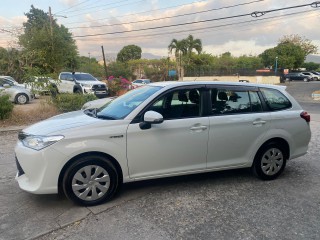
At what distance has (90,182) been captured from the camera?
3.87m

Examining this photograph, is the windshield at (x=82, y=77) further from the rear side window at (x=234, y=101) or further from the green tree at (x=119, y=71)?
the green tree at (x=119, y=71)

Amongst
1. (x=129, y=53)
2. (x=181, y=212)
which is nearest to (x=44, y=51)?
(x=181, y=212)

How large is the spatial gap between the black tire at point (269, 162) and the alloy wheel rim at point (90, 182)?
7.85 feet

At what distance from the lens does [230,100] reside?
15.3 ft

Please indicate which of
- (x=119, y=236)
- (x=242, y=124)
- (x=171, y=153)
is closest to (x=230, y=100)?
(x=242, y=124)

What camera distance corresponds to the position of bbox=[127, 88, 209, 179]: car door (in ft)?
13.3

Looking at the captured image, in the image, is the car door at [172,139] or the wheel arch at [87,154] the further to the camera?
the car door at [172,139]

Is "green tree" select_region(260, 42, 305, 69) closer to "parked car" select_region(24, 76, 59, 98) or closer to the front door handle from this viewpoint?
"parked car" select_region(24, 76, 59, 98)

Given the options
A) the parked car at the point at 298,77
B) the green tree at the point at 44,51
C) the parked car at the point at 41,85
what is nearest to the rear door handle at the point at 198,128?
the parked car at the point at 41,85

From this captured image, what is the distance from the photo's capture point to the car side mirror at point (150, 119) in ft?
12.8

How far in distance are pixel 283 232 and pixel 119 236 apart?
1.79m

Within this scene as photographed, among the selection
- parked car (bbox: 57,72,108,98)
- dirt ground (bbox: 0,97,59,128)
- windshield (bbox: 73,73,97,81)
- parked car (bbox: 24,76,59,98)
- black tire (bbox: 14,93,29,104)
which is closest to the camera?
dirt ground (bbox: 0,97,59,128)

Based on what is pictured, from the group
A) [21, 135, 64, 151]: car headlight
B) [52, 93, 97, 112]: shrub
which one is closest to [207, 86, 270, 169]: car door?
[21, 135, 64, 151]: car headlight

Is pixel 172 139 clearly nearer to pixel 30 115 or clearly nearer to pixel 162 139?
pixel 162 139
